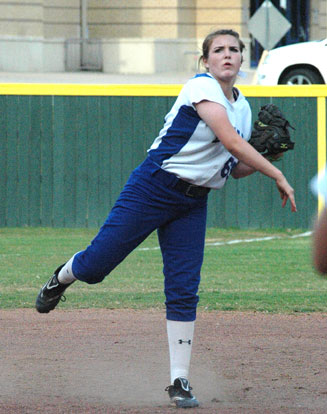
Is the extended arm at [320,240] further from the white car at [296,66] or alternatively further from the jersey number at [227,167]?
the white car at [296,66]

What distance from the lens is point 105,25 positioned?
33.8 metres

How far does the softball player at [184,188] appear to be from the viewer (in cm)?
479

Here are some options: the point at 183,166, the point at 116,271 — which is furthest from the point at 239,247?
the point at 183,166

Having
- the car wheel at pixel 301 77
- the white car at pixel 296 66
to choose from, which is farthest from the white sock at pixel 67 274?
the car wheel at pixel 301 77

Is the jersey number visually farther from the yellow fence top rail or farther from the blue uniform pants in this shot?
the yellow fence top rail

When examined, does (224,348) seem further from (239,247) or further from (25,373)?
(239,247)

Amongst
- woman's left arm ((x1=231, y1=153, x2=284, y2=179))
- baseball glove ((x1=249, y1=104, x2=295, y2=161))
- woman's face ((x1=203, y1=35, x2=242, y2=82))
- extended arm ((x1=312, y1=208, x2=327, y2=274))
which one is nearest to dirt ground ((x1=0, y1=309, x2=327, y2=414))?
woman's left arm ((x1=231, y1=153, x2=284, y2=179))

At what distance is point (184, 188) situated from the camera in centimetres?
488

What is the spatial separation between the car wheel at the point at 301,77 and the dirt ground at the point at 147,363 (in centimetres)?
1184

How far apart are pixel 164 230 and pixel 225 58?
0.93 m

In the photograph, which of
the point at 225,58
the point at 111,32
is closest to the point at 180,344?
the point at 225,58

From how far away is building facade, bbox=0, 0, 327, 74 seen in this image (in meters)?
30.5

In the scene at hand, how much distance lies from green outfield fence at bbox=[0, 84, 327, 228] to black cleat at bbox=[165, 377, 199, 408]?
33.1ft

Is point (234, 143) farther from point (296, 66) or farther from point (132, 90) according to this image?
point (296, 66)
